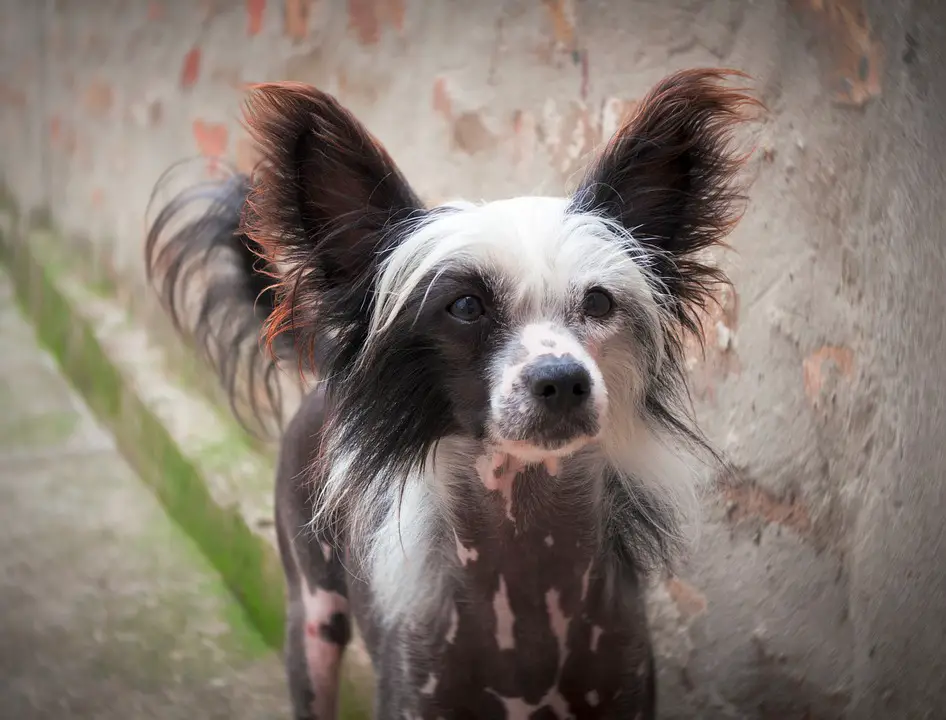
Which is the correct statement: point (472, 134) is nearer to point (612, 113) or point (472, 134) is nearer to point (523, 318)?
point (612, 113)

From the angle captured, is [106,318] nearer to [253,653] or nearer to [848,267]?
[253,653]

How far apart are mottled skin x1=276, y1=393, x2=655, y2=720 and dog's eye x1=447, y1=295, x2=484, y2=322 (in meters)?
0.31

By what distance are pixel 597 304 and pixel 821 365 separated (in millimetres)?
607

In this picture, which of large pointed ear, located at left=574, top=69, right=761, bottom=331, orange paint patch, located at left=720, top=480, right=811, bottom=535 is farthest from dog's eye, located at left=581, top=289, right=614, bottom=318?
orange paint patch, located at left=720, top=480, right=811, bottom=535

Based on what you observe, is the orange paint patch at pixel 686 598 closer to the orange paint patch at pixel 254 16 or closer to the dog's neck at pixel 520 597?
the dog's neck at pixel 520 597

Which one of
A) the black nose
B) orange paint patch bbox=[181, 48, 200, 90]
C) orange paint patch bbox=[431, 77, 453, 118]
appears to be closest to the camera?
the black nose

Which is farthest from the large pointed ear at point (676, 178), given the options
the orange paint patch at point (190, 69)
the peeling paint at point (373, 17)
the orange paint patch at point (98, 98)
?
the orange paint patch at point (98, 98)

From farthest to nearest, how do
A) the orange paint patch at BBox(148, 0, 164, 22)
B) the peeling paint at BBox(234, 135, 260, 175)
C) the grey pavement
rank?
the orange paint patch at BBox(148, 0, 164, 22) → the peeling paint at BBox(234, 135, 260, 175) → the grey pavement

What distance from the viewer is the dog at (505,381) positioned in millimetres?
1655

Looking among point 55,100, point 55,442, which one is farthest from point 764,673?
point 55,100

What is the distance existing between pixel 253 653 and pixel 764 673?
5.96 feet

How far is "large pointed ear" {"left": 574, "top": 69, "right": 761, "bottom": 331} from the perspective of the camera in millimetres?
1679

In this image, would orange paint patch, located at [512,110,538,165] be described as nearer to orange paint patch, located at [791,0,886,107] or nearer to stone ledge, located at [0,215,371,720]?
orange paint patch, located at [791,0,886,107]

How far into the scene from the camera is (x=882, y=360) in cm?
194
